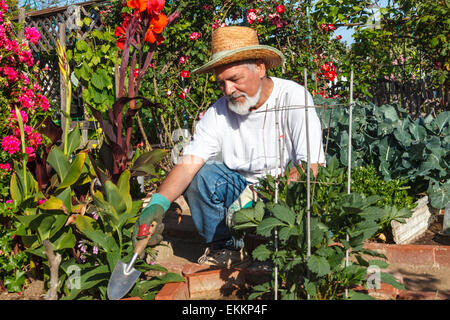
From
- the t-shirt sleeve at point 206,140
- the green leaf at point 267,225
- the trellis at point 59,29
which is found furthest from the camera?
the trellis at point 59,29

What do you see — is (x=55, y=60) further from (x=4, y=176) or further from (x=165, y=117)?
(x=4, y=176)

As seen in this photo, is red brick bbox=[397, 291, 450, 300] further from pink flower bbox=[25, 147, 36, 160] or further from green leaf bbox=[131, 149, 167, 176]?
pink flower bbox=[25, 147, 36, 160]

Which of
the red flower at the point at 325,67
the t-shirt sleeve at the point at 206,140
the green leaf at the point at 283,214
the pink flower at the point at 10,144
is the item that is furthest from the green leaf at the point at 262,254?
the red flower at the point at 325,67

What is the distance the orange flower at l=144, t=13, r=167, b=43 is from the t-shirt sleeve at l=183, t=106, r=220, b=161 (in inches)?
23.1

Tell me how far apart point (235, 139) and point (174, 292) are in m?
1.09

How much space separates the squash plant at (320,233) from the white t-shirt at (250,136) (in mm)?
794

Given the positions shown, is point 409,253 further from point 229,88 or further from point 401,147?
point 229,88

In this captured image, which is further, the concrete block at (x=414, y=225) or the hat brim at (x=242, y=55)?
the concrete block at (x=414, y=225)

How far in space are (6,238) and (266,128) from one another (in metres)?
1.59

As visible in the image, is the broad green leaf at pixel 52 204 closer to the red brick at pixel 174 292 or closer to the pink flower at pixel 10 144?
the pink flower at pixel 10 144

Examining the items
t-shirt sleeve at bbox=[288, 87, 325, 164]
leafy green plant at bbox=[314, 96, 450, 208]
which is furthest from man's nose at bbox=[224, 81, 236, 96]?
leafy green plant at bbox=[314, 96, 450, 208]

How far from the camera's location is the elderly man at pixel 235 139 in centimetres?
249

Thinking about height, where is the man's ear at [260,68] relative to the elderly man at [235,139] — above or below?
above

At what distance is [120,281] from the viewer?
1870 millimetres
